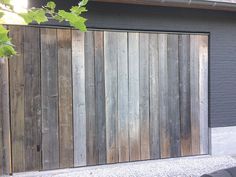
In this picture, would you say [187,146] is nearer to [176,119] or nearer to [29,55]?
[176,119]

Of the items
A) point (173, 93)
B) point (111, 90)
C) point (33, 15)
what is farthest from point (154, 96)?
point (33, 15)

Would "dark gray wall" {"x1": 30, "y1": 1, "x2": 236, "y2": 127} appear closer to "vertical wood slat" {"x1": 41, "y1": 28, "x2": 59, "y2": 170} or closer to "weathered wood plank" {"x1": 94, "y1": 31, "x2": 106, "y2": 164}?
"weathered wood plank" {"x1": 94, "y1": 31, "x2": 106, "y2": 164}

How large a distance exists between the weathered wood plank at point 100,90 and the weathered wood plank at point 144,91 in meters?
0.58

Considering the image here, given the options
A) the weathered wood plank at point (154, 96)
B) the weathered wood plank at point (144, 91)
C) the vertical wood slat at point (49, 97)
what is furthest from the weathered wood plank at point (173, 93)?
the vertical wood slat at point (49, 97)

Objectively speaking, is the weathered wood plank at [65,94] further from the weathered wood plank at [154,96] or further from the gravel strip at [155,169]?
the weathered wood plank at [154,96]

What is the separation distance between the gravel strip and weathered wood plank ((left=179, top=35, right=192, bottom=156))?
0.27 meters

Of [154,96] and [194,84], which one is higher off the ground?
[194,84]

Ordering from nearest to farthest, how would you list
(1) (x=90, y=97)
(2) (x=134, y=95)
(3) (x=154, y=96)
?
(1) (x=90, y=97), (2) (x=134, y=95), (3) (x=154, y=96)

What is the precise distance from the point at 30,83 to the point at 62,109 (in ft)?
1.75

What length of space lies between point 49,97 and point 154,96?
5.04 ft

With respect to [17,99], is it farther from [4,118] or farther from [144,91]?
[144,91]

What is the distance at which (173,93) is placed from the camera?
4992mm

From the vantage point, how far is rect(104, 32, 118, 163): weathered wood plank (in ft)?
15.1

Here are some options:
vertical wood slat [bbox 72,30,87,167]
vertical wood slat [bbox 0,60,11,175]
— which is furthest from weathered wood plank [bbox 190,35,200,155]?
vertical wood slat [bbox 0,60,11,175]
